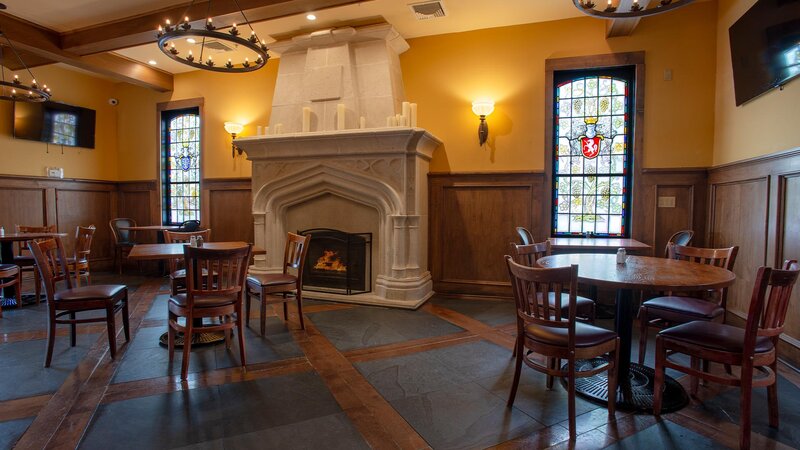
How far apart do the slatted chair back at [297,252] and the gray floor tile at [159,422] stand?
1.35 metres

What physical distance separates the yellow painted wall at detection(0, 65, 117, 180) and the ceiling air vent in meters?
5.66

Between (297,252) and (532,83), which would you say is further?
(532,83)

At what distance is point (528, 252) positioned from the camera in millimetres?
3115

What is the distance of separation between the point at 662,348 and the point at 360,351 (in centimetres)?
202

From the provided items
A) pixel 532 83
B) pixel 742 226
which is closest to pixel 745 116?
pixel 742 226

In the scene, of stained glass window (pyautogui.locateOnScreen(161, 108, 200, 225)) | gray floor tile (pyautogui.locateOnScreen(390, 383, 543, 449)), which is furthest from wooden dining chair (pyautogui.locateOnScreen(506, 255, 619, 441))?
stained glass window (pyautogui.locateOnScreen(161, 108, 200, 225))

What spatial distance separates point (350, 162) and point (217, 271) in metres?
2.34

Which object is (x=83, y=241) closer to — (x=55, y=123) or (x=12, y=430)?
(x=55, y=123)

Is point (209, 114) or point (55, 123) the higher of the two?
point (209, 114)

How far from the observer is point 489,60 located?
4.93 m

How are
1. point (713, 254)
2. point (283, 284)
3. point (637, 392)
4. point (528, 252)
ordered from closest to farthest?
point (637, 392) < point (713, 254) < point (528, 252) < point (283, 284)

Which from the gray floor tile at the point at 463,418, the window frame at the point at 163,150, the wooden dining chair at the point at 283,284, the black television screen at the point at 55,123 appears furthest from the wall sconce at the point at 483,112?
the black television screen at the point at 55,123

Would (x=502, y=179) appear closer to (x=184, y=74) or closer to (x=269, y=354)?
(x=269, y=354)

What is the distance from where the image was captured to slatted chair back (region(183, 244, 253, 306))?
2.67m
